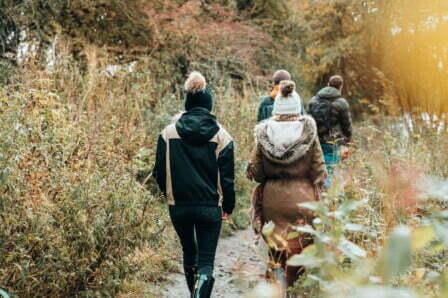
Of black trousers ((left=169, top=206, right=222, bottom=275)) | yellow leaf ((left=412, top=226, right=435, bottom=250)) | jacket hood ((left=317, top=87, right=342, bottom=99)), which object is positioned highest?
jacket hood ((left=317, top=87, right=342, bottom=99))

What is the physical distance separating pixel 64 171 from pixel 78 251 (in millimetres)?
631

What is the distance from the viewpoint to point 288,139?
505 cm

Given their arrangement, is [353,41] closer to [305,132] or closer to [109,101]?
[109,101]

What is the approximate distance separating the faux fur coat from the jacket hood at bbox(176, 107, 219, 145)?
1.38ft

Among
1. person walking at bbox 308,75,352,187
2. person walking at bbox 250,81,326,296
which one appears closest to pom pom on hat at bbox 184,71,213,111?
person walking at bbox 250,81,326,296

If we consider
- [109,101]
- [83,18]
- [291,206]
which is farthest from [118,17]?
[291,206]

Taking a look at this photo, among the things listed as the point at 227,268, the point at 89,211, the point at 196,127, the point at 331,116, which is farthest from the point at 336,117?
the point at 89,211

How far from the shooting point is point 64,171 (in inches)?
189

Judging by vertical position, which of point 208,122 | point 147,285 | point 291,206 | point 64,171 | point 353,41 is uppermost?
point 353,41

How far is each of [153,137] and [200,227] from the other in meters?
4.50

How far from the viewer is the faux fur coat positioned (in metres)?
5.05

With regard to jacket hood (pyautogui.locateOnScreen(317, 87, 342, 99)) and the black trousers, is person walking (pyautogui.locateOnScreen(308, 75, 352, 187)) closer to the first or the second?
jacket hood (pyautogui.locateOnScreen(317, 87, 342, 99))

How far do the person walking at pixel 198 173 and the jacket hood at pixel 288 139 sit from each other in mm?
318

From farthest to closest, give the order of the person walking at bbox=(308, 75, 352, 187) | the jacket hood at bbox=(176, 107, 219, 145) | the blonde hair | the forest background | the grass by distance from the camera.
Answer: the person walking at bbox=(308, 75, 352, 187) < the blonde hair < the jacket hood at bbox=(176, 107, 219, 145) < the grass < the forest background
